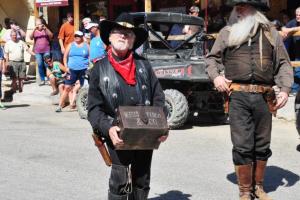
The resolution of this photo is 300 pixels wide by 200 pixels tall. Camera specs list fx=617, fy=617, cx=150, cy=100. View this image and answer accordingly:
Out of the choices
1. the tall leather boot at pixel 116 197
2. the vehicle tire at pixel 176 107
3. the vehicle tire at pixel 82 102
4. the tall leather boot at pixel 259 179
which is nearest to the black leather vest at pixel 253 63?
the tall leather boot at pixel 259 179

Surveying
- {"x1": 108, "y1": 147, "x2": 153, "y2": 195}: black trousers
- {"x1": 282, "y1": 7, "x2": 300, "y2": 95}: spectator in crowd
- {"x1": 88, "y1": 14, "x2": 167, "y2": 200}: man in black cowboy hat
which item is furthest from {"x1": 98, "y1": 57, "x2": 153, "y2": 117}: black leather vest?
{"x1": 282, "y1": 7, "x2": 300, "y2": 95}: spectator in crowd

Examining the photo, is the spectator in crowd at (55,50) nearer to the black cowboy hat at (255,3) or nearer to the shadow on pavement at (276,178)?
the shadow on pavement at (276,178)

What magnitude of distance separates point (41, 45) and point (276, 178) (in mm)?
11092

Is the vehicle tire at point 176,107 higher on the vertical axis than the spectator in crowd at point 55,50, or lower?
lower

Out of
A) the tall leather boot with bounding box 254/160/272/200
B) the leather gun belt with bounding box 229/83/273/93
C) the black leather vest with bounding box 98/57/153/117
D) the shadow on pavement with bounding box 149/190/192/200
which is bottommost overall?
the shadow on pavement with bounding box 149/190/192/200

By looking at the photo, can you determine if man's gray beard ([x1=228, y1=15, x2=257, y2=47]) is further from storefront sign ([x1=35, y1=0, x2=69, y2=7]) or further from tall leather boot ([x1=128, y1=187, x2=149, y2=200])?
storefront sign ([x1=35, y1=0, x2=69, y2=7])

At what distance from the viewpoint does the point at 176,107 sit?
9.98 m

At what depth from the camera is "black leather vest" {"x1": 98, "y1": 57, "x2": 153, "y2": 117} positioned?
14.6 ft

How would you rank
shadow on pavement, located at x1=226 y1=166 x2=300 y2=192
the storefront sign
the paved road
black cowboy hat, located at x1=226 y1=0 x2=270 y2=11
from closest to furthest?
black cowboy hat, located at x1=226 y1=0 x2=270 y2=11 < the paved road < shadow on pavement, located at x1=226 y1=166 x2=300 y2=192 < the storefront sign

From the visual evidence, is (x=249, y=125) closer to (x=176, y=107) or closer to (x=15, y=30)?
(x=176, y=107)

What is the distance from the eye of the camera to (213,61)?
5688 mm

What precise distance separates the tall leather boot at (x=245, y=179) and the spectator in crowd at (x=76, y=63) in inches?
302

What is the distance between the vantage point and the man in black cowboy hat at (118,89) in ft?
14.7

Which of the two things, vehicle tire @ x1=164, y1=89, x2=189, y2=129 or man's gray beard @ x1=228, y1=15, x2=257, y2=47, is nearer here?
man's gray beard @ x1=228, y1=15, x2=257, y2=47
